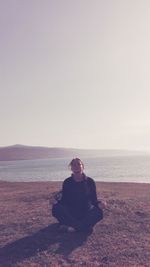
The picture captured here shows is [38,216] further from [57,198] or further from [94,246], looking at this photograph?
[94,246]

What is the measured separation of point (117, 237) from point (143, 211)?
2.67m

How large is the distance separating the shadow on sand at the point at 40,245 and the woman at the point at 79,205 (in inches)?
10.7

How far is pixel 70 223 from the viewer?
9898 millimetres

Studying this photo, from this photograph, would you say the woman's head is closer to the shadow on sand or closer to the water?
the shadow on sand

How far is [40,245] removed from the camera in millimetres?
9320

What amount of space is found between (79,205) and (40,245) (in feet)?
4.34

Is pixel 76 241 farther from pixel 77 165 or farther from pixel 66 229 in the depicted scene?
pixel 77 165

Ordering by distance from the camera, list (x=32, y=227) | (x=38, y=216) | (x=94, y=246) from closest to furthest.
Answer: (x=94, y=246), (x=32, y=227), (x=38, y=216)

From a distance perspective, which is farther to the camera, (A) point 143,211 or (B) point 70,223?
(A) point 143,211

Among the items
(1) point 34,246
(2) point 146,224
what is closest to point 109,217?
(2) point 146,224

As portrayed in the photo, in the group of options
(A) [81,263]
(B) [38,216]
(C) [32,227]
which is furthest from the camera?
(B) [38,216]

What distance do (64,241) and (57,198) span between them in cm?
117

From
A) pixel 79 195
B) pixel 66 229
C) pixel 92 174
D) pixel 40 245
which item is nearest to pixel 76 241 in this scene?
pixel 66 229

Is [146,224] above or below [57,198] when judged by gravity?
below
